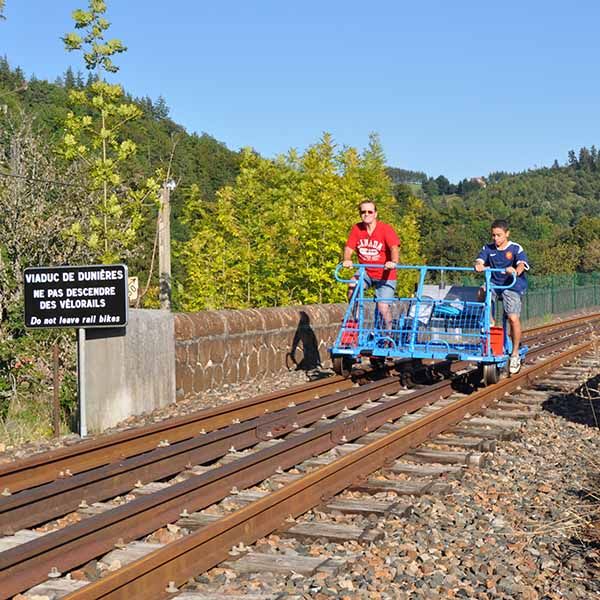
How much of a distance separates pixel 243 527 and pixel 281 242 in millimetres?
33830

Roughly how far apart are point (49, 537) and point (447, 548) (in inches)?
90.3

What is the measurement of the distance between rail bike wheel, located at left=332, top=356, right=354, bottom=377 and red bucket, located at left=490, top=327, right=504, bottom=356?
1999mm

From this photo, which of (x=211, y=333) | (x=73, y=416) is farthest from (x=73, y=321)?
(x=211, y=333)

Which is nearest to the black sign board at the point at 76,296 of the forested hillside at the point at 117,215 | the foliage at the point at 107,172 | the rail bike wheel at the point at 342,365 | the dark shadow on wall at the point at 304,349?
the forested hillside at the point at 117,215

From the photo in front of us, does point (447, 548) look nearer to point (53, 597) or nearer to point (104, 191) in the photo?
point (53, 597)

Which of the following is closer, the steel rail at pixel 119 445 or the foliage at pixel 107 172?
the steel rail at pixel 119 445

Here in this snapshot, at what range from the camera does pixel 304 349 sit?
1695cm

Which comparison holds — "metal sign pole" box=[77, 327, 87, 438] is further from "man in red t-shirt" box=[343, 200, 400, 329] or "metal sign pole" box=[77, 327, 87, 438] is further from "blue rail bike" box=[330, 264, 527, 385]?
"man in red t-shirt" box=[343, 200, 400, 329]

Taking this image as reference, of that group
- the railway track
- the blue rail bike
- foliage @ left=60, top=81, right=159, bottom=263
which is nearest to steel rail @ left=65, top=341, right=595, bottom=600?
the railway track

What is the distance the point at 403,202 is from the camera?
423ft

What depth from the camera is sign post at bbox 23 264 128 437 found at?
416 inches

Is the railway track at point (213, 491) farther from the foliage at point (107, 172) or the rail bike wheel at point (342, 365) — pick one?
the foliage at point (107, 172)

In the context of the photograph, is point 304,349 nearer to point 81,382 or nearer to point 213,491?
point 81,382

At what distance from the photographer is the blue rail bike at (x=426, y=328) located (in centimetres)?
1248
